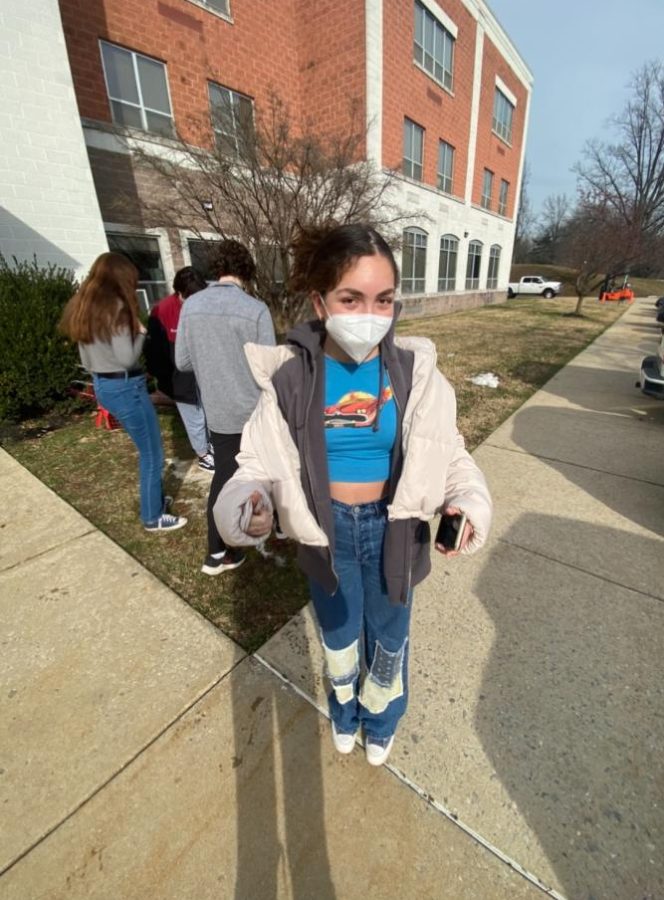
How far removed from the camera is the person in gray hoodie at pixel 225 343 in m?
2.39

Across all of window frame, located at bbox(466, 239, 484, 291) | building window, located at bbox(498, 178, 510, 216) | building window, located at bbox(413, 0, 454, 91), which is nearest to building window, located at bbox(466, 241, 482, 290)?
window frame, located at bbox(466, 239, 484, 291)

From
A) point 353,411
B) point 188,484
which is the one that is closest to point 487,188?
point 188,484

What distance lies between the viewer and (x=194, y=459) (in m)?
4.52

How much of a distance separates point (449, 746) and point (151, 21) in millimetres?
14494

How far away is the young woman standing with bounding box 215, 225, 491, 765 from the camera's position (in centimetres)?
125

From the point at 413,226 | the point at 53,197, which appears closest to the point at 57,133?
the point at 53,197

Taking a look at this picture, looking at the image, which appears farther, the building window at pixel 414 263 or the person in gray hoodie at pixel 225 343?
the building window at pixel 414 263

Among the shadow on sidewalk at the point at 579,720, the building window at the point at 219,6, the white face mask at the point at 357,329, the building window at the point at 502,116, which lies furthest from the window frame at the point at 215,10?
the building window at the point at 502,116

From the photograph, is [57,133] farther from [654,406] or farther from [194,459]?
[654,406]

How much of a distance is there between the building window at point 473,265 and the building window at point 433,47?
23.0 ft

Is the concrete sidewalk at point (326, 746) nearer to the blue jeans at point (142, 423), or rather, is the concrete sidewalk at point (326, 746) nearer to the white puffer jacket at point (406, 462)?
the blue jeans at point (142, 423)

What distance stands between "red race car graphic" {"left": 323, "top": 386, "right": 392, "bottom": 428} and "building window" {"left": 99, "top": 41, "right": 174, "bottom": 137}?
39.4ft

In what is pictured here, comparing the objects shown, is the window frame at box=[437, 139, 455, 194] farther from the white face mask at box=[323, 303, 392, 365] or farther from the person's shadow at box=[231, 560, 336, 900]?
the person's shadow at box=[231, 560, 336, 900]

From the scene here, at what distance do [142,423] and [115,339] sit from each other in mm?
585
